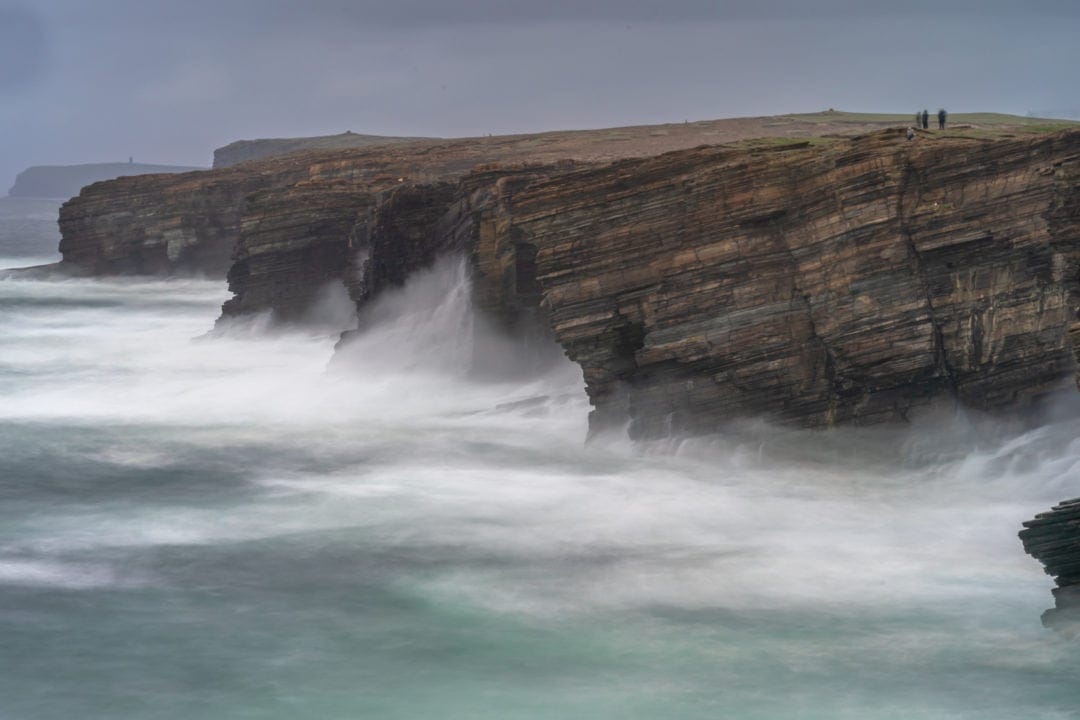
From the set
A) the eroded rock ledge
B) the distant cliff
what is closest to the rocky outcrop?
the eroded rock ledge

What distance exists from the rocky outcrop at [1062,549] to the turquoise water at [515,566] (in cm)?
48

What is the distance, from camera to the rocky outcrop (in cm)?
2116

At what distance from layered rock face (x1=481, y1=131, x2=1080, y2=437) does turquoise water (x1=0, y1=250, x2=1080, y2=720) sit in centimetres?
96

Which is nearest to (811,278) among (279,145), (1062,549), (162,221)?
(1062,549)

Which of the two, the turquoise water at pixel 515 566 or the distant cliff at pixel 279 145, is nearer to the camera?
the turquoise water at pixel 515 566

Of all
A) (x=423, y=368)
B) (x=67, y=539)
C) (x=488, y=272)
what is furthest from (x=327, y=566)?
(x=423, y=368)

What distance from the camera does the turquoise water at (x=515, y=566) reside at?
20.7 m

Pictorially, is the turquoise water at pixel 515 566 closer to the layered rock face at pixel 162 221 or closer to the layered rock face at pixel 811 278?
the layered rock face at pixel 811 278

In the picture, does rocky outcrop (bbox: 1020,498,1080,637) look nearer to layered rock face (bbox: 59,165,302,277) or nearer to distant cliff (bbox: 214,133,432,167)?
layered rock face (bbox: 59,165,302,277)

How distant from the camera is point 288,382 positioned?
46.8 meters

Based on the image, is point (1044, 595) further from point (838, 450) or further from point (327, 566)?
point (327, 566)

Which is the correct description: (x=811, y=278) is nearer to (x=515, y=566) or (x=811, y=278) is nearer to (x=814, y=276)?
(x=814, y=276)

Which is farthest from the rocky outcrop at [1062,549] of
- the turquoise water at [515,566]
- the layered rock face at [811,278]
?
the layered rock face at [811,278]

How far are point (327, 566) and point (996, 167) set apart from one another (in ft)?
46.6
